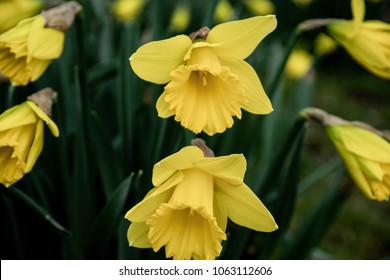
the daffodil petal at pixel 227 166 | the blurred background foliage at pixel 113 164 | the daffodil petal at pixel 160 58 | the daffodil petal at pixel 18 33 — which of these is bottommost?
the blurred background foliage at pixel 113 164

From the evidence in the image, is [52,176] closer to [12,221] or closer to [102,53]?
[12,221]

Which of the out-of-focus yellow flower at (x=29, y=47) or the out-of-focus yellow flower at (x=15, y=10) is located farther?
the out-of-focus yellow flower at (x=15, y=10)

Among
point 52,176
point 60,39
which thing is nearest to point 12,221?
point 52,176

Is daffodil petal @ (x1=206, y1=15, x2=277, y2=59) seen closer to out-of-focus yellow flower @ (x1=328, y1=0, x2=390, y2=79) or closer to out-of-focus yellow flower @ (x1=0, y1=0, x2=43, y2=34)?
out-of-focus yellow flower @ (x1=328, y1=0, x2=390, y2=79)

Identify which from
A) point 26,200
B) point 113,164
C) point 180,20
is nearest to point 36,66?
point 26,200

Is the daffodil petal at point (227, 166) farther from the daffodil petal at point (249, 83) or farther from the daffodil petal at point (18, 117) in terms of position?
the daffodil petal at point (18, 117)

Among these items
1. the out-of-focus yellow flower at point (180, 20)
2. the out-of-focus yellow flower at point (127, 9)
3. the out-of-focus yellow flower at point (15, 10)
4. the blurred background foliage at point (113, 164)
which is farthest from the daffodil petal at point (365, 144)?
the out-of-focus yellow flower at point (180, 20)

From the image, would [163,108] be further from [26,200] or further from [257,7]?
[257,7]
